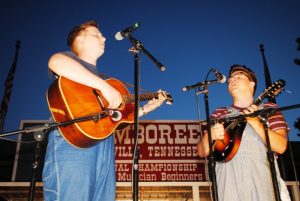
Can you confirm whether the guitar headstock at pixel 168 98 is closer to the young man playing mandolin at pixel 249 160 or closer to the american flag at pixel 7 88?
the young man playing mandolin at pixel 249 160

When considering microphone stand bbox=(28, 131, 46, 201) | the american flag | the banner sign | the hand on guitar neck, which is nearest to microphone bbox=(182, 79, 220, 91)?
the hand on guitar neck

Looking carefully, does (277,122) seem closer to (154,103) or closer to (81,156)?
(154,103)

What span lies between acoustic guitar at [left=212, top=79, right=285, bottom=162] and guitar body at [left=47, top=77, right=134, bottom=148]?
4.03 feet

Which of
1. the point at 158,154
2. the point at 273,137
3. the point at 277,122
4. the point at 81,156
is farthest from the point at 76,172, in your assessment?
the point at 158,154

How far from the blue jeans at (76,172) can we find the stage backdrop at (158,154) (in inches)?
246

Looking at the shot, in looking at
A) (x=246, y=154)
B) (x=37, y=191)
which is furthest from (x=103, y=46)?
(x=37, y=191)

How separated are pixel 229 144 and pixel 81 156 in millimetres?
1633

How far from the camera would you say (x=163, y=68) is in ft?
10.1

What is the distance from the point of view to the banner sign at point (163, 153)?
356 inches

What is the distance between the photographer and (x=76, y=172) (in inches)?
96.1

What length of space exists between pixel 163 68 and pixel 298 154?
20.1 metres

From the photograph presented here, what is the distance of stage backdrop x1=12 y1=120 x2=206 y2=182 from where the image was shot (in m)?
9.07

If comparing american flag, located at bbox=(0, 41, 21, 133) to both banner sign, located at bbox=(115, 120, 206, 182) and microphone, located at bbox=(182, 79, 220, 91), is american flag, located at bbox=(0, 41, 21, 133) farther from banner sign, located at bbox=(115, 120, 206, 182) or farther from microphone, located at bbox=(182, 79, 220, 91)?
microphone, located at bbox=(182, 79, 220, 91)

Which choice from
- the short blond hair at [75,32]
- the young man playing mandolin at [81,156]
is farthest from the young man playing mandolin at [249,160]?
the short blond hair at [75,32]
